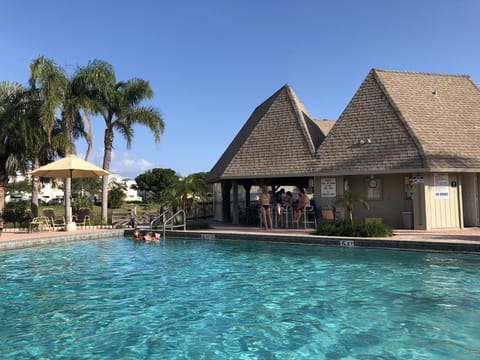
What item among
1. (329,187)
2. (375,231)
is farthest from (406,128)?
(375,231)

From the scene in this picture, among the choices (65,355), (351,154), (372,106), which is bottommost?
(65,355)

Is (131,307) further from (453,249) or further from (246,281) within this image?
(453,249)

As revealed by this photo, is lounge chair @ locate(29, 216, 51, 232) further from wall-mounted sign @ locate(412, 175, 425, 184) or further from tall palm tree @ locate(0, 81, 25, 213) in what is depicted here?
wall-mounted sign @ locate(412, 175, 425, 184)

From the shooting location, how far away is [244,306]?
6.46m

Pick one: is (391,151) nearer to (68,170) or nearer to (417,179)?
(417,179)

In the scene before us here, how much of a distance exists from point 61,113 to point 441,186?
16.8m

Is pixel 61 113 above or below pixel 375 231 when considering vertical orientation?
above

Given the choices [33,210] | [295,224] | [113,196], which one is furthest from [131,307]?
[113,196]

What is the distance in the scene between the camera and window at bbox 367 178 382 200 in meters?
15.5

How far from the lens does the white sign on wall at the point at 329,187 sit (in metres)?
15.7

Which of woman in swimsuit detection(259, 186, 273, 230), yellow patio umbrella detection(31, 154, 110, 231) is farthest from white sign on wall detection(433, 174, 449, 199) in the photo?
yellow patio umbrella detection(31, 154, 110, 231)

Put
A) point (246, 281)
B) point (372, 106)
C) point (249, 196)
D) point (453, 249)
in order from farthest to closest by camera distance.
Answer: point (249, 196), point (372, 106), point (453, 249), point (246, 281)

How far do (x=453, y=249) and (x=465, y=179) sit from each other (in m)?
5.82

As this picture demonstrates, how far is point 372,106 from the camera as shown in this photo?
53.8 ft
